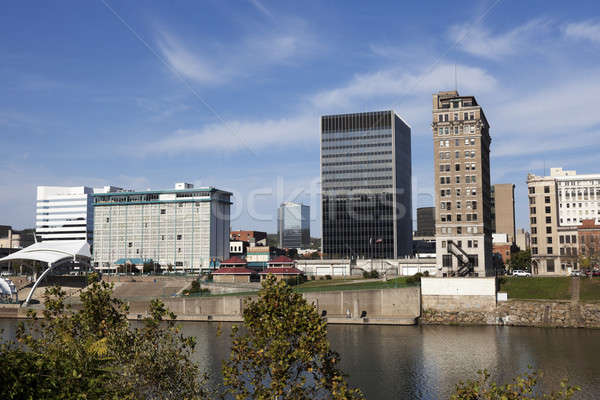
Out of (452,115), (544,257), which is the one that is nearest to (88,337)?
(452,115)

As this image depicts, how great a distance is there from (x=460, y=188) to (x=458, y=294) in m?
30.5

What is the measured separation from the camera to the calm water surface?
65.3m

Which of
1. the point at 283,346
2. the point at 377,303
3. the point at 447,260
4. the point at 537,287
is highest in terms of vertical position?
the point at 447,260

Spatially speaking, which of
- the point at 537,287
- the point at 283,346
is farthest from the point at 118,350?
the point at 537,287

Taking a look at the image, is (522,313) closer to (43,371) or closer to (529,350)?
(529,350)

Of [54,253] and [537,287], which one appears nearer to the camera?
[537,287]

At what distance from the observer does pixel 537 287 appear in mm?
123562

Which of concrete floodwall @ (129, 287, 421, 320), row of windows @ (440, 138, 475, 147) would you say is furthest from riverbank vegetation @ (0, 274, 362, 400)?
row of windows @ (440, 138, 475, 147)

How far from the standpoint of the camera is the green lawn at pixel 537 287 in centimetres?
11812

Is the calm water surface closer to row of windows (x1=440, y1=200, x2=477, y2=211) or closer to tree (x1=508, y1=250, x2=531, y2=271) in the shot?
row of windows (x1=440, y1=200, x2=477, y2=211)

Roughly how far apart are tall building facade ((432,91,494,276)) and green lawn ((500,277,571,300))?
10.4 m

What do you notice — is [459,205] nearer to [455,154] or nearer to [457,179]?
[457,179]

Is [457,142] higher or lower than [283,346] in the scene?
higher

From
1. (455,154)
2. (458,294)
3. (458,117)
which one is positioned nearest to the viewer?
(458,294)
